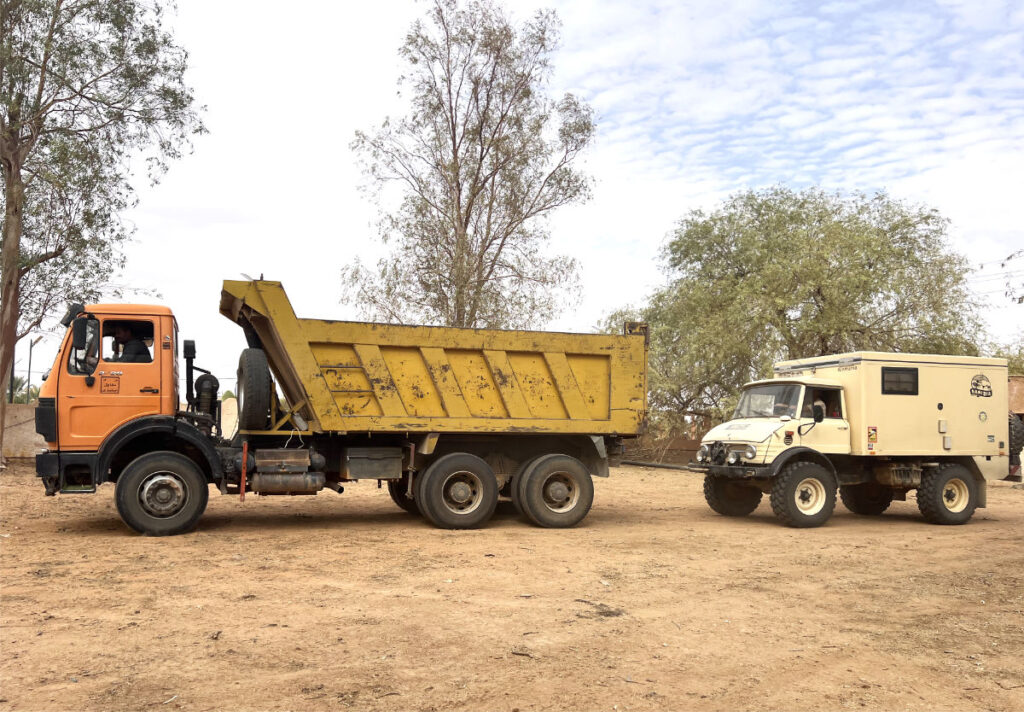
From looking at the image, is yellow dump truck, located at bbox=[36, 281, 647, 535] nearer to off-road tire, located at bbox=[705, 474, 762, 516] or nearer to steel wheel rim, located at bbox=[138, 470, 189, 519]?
steel wheel rim, located at bbox=[138, 470, 189, 519]

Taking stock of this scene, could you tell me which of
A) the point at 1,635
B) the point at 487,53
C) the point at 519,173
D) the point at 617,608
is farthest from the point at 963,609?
the point at 487,53

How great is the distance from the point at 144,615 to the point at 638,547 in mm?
5960

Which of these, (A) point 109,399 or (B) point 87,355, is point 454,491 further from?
(B) point 87,355

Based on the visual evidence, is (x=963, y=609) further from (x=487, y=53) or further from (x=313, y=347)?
(x=487, y=53)

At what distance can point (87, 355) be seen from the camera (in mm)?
10680

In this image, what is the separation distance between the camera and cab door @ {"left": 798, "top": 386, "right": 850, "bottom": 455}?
42.6ft

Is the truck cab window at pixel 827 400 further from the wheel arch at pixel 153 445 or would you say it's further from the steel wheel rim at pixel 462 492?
the wheel arch at pixel 153 445

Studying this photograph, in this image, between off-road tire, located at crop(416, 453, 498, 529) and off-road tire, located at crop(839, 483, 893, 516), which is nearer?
off-road tire, located at crop(416, 453, 498, 529)

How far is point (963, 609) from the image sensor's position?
24.4 feet

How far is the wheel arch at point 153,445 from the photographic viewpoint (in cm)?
1055

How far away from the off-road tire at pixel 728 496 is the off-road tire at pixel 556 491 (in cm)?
288

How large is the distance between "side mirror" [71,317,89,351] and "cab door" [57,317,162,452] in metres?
0.12

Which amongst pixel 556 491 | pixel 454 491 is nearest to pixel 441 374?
pixel 454 491

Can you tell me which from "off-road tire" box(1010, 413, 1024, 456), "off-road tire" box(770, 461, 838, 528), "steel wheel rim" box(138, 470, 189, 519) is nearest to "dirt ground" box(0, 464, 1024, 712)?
"steel wheel rim" box(138, 470, 189, 519)
